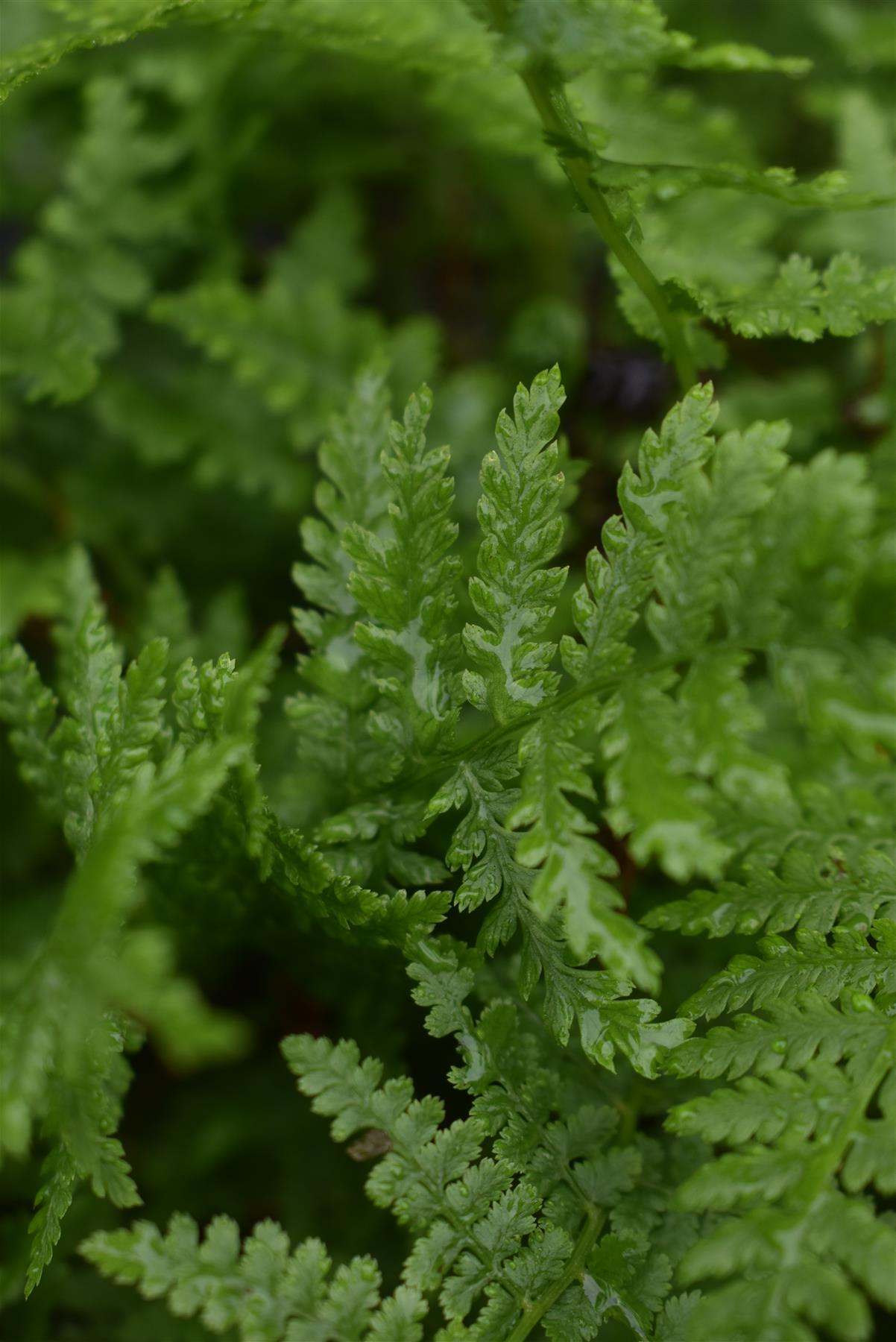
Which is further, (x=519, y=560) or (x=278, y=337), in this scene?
(x=278, y=337)

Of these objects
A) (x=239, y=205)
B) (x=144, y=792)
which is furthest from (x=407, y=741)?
(x=239, y=205)

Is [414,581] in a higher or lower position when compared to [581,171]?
lower

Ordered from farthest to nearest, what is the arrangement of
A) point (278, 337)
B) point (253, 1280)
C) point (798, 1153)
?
point (278, 337) < point (253, 1280) < point (798, 1153)

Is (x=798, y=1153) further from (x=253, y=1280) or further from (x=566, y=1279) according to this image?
(x=253, y=1280)

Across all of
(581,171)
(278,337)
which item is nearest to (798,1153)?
(581,171)

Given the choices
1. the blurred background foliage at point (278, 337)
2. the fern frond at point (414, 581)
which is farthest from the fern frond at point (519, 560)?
the blurred background foliage at point (278, 337)

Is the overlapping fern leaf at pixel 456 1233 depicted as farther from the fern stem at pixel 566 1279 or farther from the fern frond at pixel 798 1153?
the fern frond at pixel 798 1153
